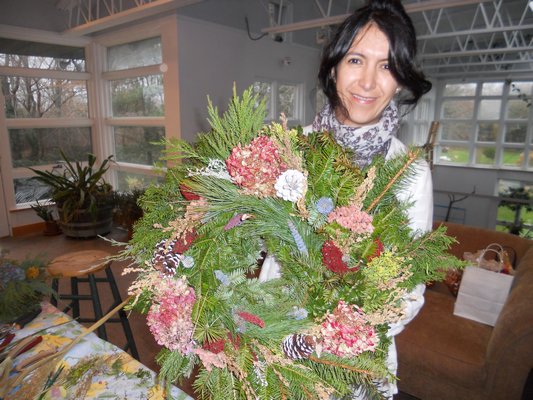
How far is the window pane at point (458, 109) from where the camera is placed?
1066 cm

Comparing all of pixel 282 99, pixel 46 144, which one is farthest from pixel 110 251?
pixel 282 99

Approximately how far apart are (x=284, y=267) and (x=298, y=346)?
15 cm

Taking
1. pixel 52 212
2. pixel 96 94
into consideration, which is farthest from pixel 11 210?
pixel 96 94

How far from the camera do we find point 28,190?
516 cm

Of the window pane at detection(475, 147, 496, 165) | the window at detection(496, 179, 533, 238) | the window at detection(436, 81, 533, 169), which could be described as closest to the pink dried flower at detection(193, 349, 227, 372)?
the window at detection(496, 179, 533, 238)

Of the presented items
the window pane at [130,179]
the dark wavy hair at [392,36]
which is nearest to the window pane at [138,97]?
the window pane at [130,179]

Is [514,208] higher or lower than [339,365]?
lower

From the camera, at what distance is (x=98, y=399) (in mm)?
950

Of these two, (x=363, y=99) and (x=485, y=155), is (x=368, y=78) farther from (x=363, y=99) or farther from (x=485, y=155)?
(x=485, y=155)

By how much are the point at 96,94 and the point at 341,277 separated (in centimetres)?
614

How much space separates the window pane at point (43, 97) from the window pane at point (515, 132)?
10719 mm

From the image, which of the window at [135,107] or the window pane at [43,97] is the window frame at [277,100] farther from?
the window pane at [43,97]

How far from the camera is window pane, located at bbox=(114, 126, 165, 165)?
5465mm

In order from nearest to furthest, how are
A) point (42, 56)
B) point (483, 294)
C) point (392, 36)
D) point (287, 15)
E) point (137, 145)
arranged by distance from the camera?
point (392, 36) → point (483, 294) → point (42, 56) → point (137, 145) → point (287, 15)
